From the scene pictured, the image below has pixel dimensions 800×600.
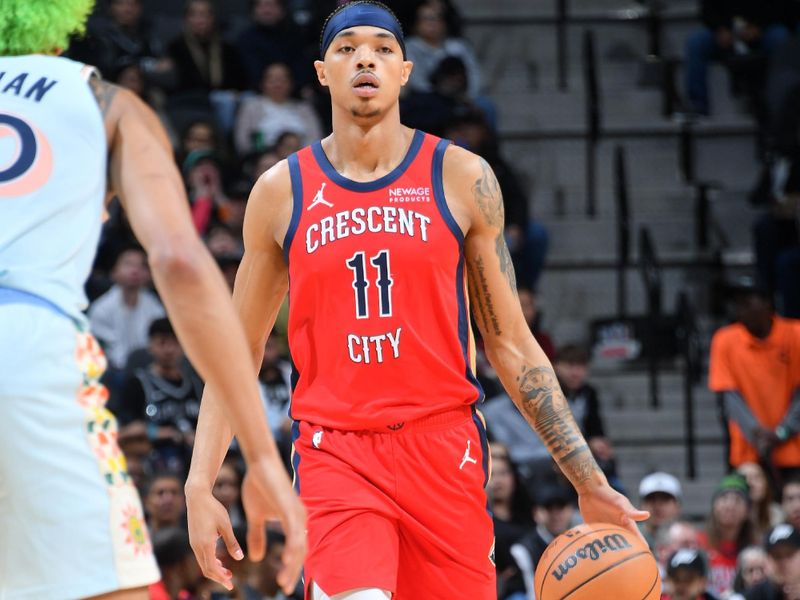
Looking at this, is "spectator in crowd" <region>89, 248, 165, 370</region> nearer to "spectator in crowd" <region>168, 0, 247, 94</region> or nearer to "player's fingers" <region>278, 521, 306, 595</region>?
"spectator in crowd" <region>168, 0, 247, 94</region>

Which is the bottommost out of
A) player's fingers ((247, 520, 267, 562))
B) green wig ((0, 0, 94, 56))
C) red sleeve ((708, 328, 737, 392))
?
red sleeve ((708, 328, 737, 392))

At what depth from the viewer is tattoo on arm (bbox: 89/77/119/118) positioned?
356 centimetres

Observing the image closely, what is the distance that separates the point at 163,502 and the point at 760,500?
166 inches

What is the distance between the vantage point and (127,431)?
990 centimetres

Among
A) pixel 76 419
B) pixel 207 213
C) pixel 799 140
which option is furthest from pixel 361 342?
pixel 799 140

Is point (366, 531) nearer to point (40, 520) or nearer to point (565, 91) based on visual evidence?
point (40, 520)

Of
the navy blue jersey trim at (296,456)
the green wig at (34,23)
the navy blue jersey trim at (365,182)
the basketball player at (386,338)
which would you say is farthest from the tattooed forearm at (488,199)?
the green wig at (34,23)

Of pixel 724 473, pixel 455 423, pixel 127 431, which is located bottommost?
pixel 724 473

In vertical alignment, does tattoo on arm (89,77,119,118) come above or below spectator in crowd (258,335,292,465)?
above

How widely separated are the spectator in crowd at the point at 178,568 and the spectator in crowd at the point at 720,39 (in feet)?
26.0

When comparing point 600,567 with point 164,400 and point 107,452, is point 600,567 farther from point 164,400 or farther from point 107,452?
point 164,400

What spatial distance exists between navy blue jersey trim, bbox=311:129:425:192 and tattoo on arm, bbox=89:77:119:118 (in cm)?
174

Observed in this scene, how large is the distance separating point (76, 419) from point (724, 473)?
9.72m

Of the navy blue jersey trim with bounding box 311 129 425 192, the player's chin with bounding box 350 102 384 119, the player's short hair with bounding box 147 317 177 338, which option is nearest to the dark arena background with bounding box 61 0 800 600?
the player's short hair with bounding box 147 317 177 338
